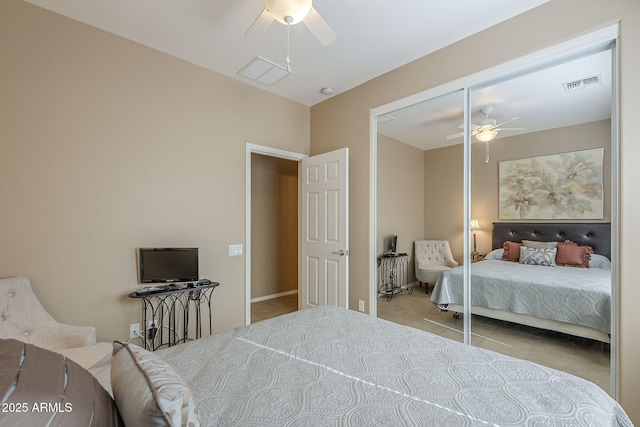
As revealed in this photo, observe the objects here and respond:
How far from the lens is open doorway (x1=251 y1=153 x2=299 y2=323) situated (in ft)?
16.3

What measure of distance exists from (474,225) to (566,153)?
32.5 inches

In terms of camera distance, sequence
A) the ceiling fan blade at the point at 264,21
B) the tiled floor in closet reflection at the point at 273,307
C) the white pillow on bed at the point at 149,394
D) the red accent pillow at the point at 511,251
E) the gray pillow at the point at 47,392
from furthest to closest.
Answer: the tiled floor in closet reflection at the point at 273,307 → the red accent pillow at the point at 511,251 → the ceiling fan blade at the point at 264,21 → the white pillow on bed at the point at 149,394 → the gray pillow at the point at 47,392

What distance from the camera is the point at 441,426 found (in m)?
0.90

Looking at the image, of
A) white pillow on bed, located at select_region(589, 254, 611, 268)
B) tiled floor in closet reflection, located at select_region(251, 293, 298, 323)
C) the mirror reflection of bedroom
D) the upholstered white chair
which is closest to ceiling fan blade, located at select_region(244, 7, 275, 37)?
the mirror reflection of bedroom

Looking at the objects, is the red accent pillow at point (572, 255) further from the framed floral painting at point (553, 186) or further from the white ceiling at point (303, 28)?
the white ceiling at point (303, 28)

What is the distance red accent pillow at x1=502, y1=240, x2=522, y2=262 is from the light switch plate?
258 centimetres

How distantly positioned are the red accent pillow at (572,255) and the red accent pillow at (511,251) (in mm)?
253

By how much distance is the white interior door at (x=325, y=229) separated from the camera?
3375 millimetres

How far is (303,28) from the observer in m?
2.42

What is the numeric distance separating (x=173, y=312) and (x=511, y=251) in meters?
3.06

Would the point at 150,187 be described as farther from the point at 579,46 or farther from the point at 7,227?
the point at 579,46

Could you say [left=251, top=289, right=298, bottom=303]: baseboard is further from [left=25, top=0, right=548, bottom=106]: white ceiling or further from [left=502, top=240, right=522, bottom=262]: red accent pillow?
[left=502, top=240, right=522, bottom=262]: red accent pillow

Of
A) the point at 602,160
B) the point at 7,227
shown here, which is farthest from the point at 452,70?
the point at 7,227

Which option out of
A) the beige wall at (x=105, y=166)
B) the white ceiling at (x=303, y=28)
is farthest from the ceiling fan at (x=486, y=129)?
the beige wall at (x=105, y=166)
